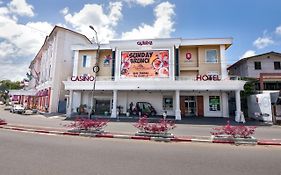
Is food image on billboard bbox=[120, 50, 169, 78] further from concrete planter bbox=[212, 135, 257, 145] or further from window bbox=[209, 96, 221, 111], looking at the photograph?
concrete planter bbox=[212, 135, 257, 145]

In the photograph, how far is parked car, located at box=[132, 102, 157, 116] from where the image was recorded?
2541 centimetres

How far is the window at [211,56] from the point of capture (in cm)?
2631

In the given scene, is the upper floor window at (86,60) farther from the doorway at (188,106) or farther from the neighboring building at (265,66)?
the neighboring building at (265,66)

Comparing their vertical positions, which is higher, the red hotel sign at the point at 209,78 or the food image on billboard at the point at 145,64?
the food image on billboard at the point at 145,64

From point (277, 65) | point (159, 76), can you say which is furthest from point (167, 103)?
point (277, 65)

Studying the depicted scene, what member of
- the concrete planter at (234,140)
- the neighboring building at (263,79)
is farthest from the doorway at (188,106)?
the concrete planter at (234,140)

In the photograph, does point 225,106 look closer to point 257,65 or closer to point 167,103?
point 167,103

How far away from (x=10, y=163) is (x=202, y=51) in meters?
25.5

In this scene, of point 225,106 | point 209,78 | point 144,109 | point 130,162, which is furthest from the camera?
point 144,109

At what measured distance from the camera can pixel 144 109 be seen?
2573 cm

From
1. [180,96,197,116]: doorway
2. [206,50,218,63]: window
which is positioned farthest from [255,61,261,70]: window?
[180,96,197,116]: doorway

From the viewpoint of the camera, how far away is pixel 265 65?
30438 mm

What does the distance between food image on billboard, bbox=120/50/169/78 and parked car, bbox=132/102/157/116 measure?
12.8 ft

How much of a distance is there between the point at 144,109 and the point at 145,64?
622 cm
